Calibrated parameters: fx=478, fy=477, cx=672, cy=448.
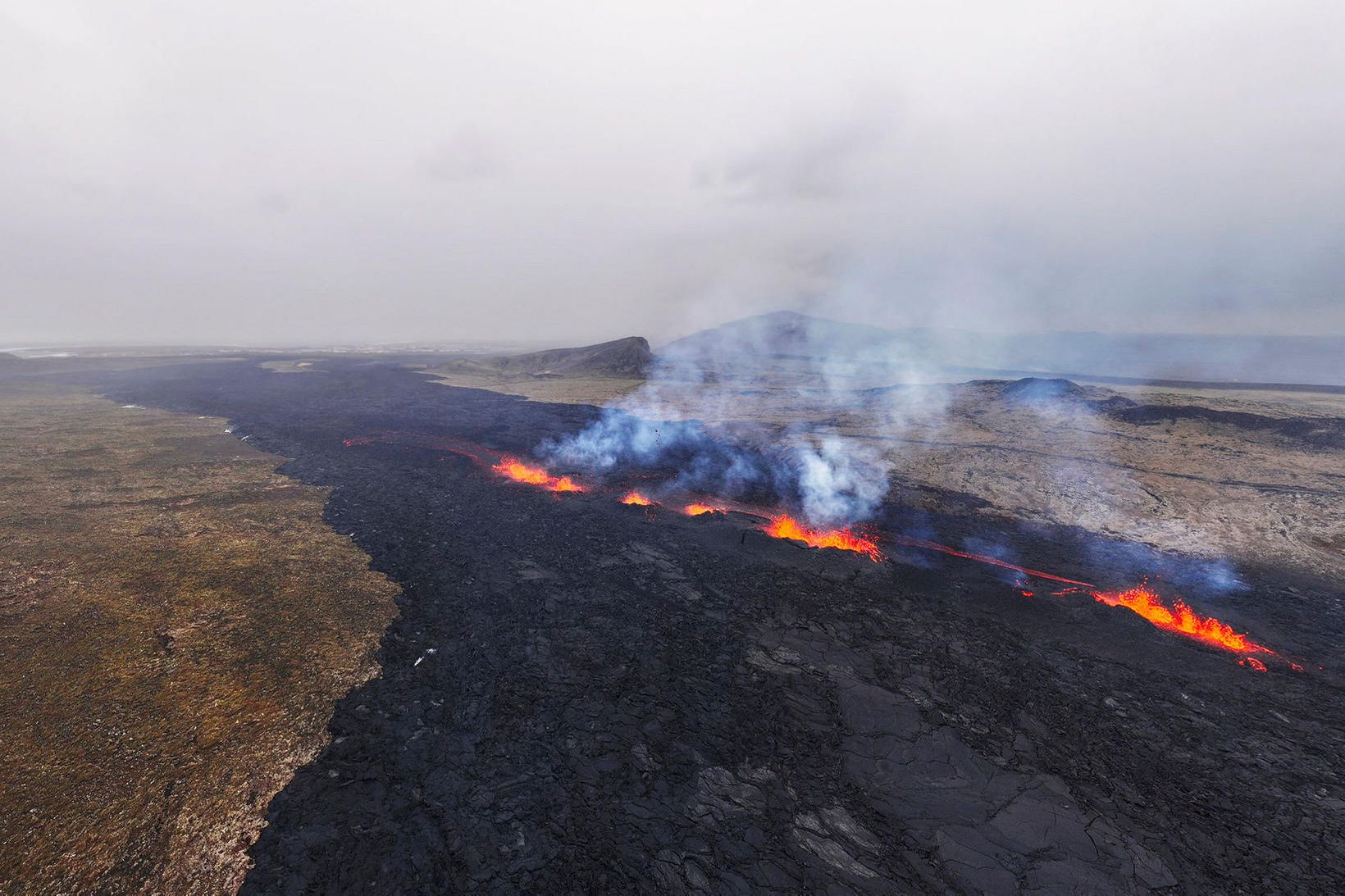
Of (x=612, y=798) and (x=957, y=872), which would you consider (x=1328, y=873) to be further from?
(x=612, y=798)

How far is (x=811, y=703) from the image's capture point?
11008 millimetres

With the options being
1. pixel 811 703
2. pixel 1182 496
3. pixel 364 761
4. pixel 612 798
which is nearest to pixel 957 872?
pixel 811 703

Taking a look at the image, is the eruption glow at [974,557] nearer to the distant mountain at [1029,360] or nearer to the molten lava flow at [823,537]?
the molten lava flow at [823,537]

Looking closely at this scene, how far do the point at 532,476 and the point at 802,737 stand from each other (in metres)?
20.7

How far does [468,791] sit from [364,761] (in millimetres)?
2205

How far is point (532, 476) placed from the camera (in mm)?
27250

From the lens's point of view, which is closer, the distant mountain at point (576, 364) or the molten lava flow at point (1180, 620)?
the molten lava flow at point (1180, 620)

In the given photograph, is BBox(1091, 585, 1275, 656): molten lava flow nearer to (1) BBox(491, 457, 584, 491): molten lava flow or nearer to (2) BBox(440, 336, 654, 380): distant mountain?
(1) BBox(491, 457, 584, 491): molten lava flow

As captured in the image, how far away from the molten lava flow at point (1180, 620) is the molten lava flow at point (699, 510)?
13978 millimetres

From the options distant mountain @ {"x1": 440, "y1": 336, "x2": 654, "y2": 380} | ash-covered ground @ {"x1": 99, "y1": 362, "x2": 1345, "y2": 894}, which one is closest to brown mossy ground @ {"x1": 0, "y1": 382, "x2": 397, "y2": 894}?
ash-covered ground @ {"x1": 99, "y1": 362, "x2": 1345, "y2": 894}

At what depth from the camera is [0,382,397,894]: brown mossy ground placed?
7203 mm

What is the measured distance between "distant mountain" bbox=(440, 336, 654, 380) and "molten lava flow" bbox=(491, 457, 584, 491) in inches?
2014

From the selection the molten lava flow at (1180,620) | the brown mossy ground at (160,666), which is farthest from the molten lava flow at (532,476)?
the molten lava flow at (1180,620)

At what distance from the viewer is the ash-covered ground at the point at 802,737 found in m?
7.69
